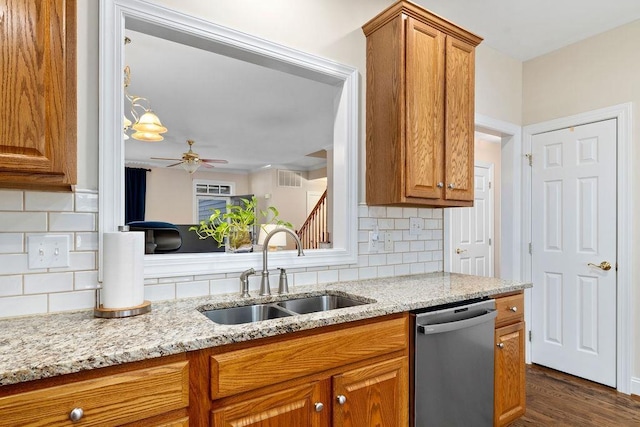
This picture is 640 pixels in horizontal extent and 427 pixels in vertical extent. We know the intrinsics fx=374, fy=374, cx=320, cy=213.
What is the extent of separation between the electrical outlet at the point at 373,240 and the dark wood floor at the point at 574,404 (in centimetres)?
139

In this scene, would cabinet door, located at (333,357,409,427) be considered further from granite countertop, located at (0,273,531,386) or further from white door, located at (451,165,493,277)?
white door, located at (451,165,493,277)

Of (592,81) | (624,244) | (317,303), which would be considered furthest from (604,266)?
(317,303)

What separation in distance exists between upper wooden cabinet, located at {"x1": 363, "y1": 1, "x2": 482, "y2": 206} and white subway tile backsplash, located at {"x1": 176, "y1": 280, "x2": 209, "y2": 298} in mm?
1085

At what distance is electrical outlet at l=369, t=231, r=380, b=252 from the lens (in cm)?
233

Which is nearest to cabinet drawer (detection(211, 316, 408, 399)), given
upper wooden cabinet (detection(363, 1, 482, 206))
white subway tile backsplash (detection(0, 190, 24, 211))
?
upper wooden cabinet (detection(363, 1, 482, 206))

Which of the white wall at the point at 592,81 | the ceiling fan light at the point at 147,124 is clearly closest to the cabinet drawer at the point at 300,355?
the white wall at the point at 592,81

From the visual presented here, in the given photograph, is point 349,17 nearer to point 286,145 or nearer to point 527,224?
point 527,224

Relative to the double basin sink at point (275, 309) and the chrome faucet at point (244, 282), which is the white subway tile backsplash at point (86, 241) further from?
the chrome faucet at point (244, 282)

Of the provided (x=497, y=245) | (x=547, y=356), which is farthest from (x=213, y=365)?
(x=497, y=245)

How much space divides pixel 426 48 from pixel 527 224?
200 centimetres

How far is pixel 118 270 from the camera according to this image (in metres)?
1.35

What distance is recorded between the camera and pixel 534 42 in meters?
3.05

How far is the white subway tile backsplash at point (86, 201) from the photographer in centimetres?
147

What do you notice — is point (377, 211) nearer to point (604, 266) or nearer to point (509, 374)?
point (509, 374)
